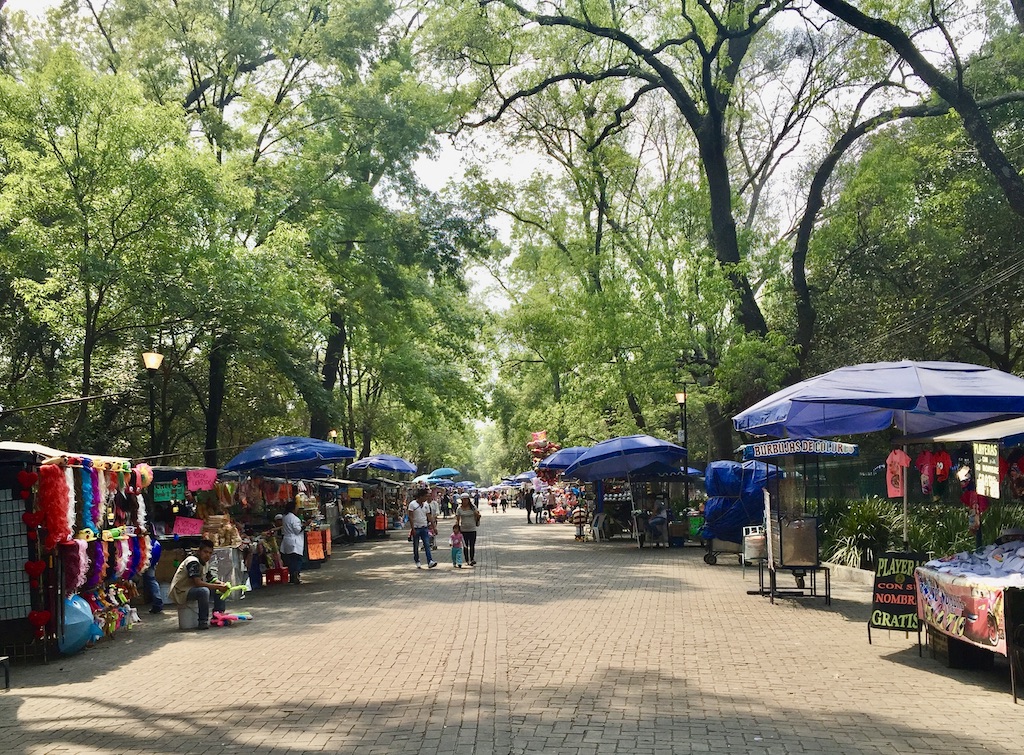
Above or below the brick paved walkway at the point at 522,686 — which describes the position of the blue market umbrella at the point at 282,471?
above

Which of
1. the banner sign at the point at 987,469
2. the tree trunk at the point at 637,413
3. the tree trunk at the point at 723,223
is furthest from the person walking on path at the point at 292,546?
the tree trunk at the point at 637,413

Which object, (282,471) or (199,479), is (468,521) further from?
(199,479)

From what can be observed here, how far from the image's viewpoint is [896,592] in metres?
9.91

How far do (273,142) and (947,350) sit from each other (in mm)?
21360

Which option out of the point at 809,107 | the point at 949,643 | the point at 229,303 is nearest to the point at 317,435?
the point at 229,303

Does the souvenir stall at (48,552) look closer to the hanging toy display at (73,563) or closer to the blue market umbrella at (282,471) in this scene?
the hanging toy display at (73,563)

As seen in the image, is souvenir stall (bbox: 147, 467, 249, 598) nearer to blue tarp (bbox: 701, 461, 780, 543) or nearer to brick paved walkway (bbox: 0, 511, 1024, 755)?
brick paved walkway (bbox: 0, 511, 1024, 755)

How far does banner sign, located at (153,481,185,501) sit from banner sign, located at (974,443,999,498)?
41.3 ft

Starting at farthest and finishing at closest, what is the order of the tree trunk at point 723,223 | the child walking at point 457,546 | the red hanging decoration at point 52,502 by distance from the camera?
the tree trunk at point 723,223 < the child walking at point 457,546 < the red hanging decoration at point 52,502

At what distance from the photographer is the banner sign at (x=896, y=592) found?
981cm

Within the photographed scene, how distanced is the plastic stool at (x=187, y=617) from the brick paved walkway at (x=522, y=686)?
31 cm

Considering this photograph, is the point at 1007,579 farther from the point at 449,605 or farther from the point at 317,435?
the point at 317,435

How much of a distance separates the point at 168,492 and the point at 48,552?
17.4ft

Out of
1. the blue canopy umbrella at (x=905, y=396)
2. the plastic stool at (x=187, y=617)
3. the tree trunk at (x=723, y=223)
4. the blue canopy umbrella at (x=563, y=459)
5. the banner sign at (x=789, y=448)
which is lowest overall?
the plastic stool at (x=187, y=617)
